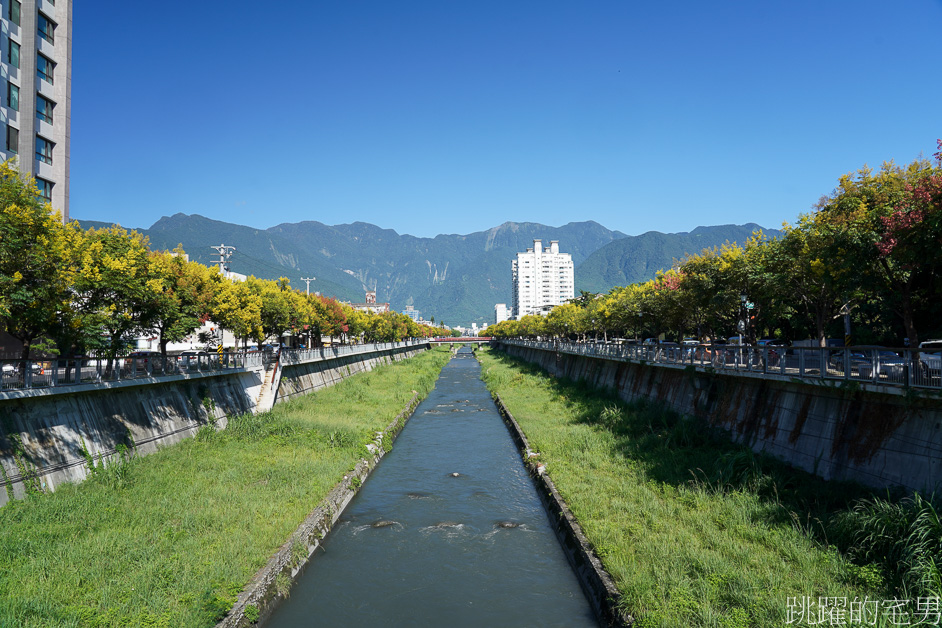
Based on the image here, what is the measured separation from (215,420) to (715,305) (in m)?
31.4

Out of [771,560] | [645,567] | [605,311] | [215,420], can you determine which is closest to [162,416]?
[215,420]

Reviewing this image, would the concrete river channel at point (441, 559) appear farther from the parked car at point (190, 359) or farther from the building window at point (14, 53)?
the building window at point (14, 53)

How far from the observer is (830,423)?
1777 centimetres

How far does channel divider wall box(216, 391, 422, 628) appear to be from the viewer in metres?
12.6

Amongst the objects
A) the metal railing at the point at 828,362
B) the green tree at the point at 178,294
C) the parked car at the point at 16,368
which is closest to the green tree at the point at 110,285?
the green tree at the point at 178,294

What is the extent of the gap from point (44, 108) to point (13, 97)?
136 inches

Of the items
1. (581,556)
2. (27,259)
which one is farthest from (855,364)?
(27,259)

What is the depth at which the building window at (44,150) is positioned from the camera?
36781 millimetres

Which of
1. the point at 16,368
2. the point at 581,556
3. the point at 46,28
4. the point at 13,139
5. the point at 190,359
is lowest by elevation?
the point at 581,556

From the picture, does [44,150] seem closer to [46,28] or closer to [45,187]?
[45,187]

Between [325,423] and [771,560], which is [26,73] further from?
[771,560]

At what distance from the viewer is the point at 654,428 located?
29688mm

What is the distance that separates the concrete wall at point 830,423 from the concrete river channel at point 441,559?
8.46 m

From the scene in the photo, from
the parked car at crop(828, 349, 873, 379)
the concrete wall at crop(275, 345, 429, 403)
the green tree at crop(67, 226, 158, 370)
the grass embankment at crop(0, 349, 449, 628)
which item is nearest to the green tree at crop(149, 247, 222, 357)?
the green tree at crop(67, 226, 158, 370)
